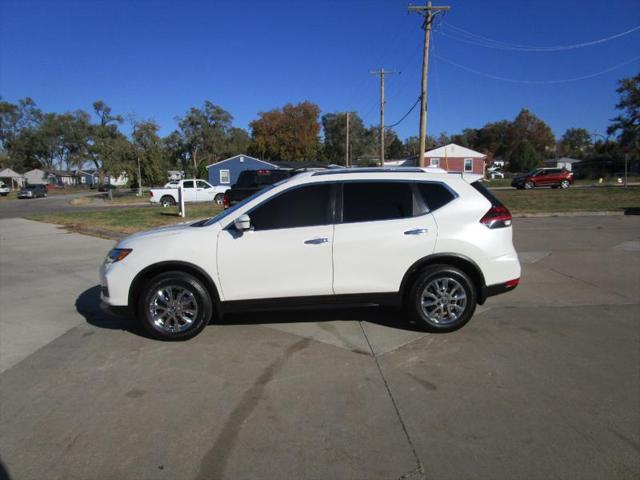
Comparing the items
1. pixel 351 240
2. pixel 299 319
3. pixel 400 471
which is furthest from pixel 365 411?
pixel 299 319

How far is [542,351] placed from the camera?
443 cm

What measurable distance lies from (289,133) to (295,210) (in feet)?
264

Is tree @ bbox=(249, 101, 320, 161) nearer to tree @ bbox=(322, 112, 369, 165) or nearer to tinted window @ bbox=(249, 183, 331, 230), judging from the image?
tree @ bbox=(322, 112, 369, 165)

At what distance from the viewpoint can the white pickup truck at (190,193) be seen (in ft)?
95.5

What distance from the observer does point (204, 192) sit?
30328 mm

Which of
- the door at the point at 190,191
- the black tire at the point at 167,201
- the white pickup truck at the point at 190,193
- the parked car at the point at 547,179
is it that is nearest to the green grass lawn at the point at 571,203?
the parked car at the point at 547,179

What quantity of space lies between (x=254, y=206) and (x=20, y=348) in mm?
2861

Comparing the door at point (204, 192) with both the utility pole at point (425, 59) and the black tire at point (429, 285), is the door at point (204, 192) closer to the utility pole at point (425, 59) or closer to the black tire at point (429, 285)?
the utility pole at point (425, 59)

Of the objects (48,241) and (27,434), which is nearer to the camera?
(27,434)

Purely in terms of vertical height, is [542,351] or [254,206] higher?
[254,206]

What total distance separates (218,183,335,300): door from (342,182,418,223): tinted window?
306 mm

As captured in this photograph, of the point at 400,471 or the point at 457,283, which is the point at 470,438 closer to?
the point at 400,471

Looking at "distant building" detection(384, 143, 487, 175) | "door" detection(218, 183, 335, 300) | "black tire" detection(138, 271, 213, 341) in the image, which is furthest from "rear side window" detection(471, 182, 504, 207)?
"distant building" detection(384, 143, 487, 175)

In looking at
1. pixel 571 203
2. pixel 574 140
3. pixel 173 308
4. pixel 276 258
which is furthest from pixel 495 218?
pixel 574 140
